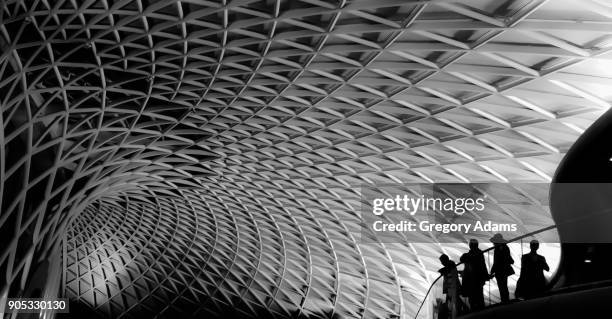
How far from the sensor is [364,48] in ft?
87.2

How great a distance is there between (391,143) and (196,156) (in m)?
17.4

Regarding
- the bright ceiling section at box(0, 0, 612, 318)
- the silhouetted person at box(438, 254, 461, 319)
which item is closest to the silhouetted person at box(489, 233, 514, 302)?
the silhouetted person at box(438, 254, 461, 319)

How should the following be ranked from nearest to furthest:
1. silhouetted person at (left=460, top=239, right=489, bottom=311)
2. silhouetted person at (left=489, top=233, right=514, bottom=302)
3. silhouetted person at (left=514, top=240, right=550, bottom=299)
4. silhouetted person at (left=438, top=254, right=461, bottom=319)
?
1. silhouetted person at (left=514, top=240, right=550, bottom=299)
2. silhouetted person at (left=489, top=233, right=514, bottom=302)
3. silhouetted person at (left=460, top=239, right=489, bottom=311)
4. silhouetted person at (left=438, top=254, right=461, bottom=319)

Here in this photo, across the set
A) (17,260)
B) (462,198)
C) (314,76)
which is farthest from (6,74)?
(462,198)

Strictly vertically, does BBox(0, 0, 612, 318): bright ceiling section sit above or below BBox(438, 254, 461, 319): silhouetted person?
above

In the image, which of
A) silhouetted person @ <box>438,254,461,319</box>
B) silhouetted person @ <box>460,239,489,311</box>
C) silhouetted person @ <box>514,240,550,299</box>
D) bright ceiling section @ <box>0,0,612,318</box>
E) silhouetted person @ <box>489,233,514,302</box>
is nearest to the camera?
silhouetted person @ <box>514,240,550,299</box>

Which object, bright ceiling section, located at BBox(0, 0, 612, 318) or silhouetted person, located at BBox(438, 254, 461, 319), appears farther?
bright ceiling section, located at BBox(0, 0, 612, 318)

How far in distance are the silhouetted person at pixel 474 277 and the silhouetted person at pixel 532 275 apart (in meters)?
1.38

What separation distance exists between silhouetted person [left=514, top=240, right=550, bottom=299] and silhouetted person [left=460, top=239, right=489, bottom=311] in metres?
1.38

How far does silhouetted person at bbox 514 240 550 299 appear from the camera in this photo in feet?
43.4

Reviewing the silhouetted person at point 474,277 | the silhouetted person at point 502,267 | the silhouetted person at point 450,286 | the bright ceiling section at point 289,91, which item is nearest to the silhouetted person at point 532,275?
the silhouetted person at point 502,267

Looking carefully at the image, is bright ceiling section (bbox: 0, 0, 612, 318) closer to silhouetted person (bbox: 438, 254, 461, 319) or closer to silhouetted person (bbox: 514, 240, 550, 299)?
silhouetted person (bbox: 438, 254, 461, 319)

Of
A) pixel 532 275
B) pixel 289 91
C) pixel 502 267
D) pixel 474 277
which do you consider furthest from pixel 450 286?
pixel 289 91

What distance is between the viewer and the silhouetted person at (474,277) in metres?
15.2
